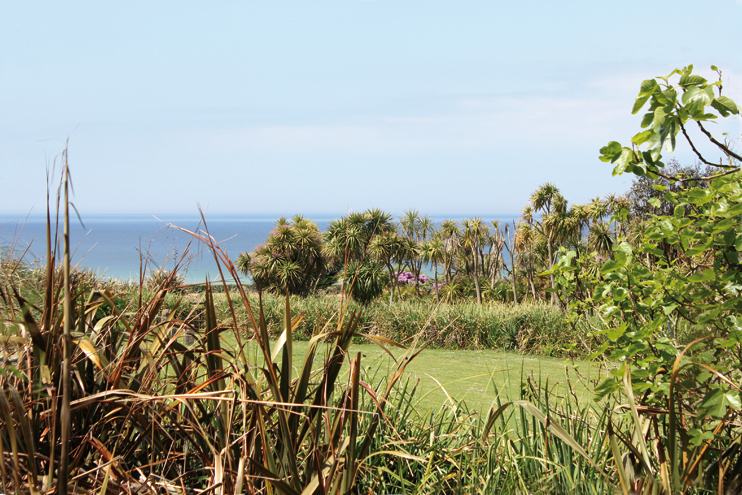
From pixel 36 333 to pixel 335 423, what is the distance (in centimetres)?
83

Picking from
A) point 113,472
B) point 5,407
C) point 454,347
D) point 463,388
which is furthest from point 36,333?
point 454,347

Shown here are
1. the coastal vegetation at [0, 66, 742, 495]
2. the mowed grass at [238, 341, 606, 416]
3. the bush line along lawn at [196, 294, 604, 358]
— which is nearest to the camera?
the coastal vegetation at [0, 66, 742, 495]

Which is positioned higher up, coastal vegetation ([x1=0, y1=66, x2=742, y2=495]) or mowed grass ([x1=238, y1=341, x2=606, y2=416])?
coastal vegetation ([x1=0, y1=66, x2=742, y2=495])

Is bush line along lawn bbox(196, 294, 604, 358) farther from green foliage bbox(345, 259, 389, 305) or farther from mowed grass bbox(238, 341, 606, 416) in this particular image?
green foliage bbox(345, 259, 389, 305)

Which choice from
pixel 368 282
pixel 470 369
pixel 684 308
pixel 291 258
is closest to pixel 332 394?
pixel 684 308

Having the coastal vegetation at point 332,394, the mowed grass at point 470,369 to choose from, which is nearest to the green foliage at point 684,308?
the coastal vegetation at point 332,394

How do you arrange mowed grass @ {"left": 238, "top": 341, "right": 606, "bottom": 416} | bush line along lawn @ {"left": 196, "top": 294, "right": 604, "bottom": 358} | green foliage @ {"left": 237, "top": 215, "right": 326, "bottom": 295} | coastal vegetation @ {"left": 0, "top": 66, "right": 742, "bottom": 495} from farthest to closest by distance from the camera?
green foliage @ {"left": 237, "top": 215, "right": 326, "bottom": 295}, bush line along lawn @ {"left": 196, "top": 294, "right": 604, "bottom": 358}, mowed grass @ {"left": 238, "top": 341, "right": 606, "bottom": 416}, coastal vegetation @ {"left": 0, "top": 66, "right": 742, "bottom": 495}

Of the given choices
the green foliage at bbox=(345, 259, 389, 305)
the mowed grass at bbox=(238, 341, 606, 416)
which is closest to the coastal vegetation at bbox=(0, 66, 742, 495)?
the mowed grass at bbox=(238, 341, 606, 416)

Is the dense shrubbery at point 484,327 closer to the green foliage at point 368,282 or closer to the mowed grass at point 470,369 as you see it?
the mowed grass at point 470,369

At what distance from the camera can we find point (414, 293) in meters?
27.4

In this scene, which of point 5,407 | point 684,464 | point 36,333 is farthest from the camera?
point 684,464

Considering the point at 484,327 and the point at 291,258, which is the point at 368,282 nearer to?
the point at 484,327

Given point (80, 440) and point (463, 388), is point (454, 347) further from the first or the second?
point (80, 440)

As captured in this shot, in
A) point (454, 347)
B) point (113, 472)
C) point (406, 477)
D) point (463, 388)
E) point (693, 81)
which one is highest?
point (693, 81)
